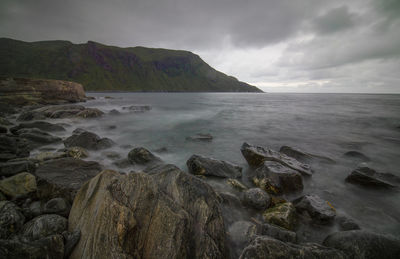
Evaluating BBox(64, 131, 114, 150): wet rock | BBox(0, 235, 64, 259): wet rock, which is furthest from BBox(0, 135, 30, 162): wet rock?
BBox(0, 235, 64, 259): wet rock

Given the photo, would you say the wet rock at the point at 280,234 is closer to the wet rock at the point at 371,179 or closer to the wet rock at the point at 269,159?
the wet rock at the point at 269,159

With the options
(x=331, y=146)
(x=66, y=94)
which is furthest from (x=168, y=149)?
(x=66, y=94)

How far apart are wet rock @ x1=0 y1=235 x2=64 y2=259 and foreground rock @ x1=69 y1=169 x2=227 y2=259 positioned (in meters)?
0.37

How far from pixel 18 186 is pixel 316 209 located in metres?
9.36

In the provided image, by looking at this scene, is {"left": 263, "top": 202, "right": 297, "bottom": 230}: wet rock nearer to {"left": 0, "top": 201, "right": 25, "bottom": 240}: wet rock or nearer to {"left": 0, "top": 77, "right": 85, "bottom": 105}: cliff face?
{"left": 0, "top": 201, "right": 25, "bottom": 240}: wet rock

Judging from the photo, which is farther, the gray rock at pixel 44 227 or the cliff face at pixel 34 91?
the cliff face at pixel 34 91

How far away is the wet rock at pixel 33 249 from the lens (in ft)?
7.82

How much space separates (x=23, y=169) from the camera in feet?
19.8

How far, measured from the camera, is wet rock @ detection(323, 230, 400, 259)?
3492 millimetres

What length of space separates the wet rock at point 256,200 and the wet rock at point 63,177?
18.3 ft

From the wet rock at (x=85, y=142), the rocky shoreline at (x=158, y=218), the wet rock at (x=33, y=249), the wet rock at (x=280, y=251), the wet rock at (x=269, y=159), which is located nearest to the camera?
the wet rock at (x=33, y=249)

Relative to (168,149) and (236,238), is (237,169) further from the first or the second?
(168,149)

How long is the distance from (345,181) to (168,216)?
8895mm

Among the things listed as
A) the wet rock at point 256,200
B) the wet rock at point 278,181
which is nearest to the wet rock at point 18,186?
the wet rock at point 256,200
